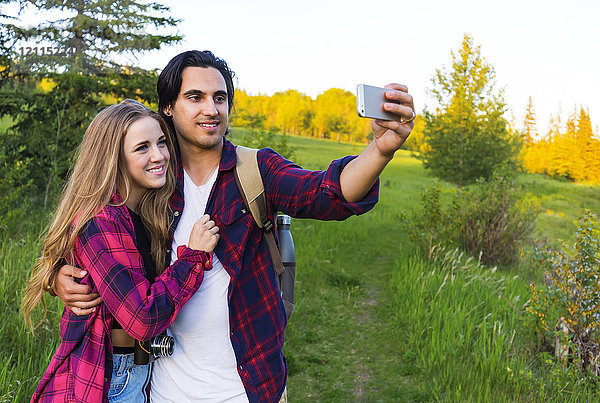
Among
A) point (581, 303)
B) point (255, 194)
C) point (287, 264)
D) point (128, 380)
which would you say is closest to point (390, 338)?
point (581, 303)

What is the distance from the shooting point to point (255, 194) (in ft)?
6.65

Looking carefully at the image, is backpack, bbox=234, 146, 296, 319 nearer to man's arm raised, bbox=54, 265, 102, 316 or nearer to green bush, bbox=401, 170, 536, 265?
man's arm raised, bbox=54, 265, 102, 316

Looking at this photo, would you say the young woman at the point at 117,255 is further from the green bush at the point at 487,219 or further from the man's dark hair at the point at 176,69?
the green bush at the point at 487,219

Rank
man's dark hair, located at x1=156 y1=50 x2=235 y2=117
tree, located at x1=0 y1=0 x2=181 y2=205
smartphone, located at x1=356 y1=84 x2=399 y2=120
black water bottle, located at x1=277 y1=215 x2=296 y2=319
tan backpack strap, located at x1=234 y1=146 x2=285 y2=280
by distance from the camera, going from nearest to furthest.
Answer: smartphone, located at x1=356 y1=84 x2=399 y2=120 → tan backpack strap, located at x1=234 y1=146 x2=285 y2=280 → man's dark hair, located at x1=156 y1=50 x2=235 y2=117 → black water bottle, located at x1=277 y1=215 x2=296 y2=319 → tree, located at x1=0 y1=0 x2=181 y2=205

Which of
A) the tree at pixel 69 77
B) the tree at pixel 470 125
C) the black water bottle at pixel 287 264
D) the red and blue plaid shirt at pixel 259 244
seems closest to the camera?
the red and blue plaid shirt at pixel 259 244

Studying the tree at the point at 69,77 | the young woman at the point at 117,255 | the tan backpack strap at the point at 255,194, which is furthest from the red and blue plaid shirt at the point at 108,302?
the tree at the point at 69,77

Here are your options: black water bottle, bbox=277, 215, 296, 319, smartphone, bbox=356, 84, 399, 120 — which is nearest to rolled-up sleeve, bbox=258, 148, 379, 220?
smartphone, bbox=356, 84, 399, 120

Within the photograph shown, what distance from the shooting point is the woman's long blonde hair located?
175cm

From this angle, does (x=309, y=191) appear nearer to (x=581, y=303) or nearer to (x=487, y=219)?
(x=581, y=303)

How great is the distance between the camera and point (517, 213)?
8.86m

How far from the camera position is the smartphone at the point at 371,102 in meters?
1.54

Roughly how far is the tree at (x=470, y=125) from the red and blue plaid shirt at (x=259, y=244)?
1379cm

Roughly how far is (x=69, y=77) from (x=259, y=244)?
24.2ft

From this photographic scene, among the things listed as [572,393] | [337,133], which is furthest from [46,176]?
[337,133]
